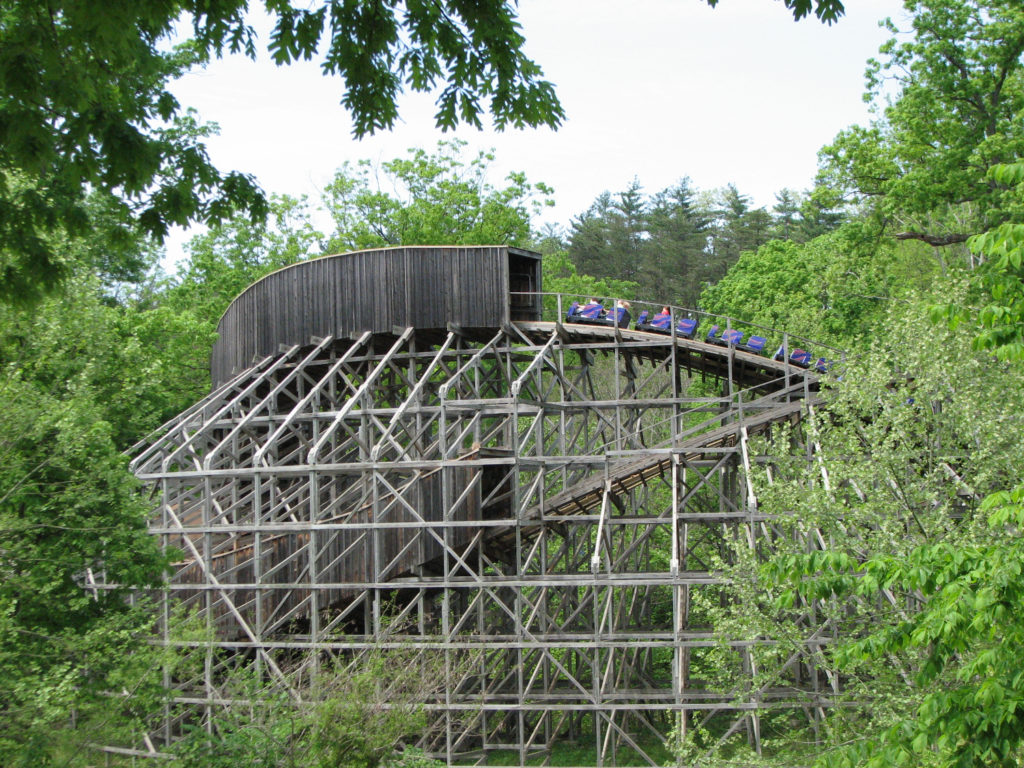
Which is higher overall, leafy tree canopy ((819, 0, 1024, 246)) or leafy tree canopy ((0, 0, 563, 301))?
leafy tree canopy ((819, 0, 1024, 246))

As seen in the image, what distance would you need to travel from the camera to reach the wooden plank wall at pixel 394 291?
24297 millimetres

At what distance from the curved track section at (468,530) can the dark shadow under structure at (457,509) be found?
84 mm

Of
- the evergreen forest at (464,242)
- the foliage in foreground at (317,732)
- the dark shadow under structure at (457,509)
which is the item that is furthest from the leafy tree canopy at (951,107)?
the foliage in foreground at (317,732)

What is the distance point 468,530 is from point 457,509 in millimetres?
486

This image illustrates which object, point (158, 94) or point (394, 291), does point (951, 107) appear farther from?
point (158, 94)

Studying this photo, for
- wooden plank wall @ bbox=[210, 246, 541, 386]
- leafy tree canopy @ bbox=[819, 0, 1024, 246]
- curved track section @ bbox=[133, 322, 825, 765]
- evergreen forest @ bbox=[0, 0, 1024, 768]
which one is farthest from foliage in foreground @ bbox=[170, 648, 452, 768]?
leafy tree canopy @ bbox=[819, 0, 1024, 246]

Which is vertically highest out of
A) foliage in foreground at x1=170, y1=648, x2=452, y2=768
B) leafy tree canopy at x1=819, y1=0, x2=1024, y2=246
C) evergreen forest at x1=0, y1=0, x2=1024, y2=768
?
leafy tree canopy at x1=819, y1=0, x2=1024, y2=246

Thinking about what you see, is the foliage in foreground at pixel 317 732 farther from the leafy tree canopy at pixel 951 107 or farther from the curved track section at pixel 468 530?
the leafy tree canopy at pixel 951 107

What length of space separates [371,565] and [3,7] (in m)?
17.0

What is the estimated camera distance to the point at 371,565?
74.1 ft

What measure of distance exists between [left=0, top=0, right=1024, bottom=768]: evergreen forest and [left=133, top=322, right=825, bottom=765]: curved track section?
1.85m

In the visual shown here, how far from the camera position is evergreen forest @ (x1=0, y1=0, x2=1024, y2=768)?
7078mm

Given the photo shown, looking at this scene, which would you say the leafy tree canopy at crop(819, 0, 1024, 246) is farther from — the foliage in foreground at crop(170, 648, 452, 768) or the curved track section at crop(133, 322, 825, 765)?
the foliage in foreground at crop(170, 648, 452, 768)

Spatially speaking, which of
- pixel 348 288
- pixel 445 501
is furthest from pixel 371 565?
pixel 348 288
